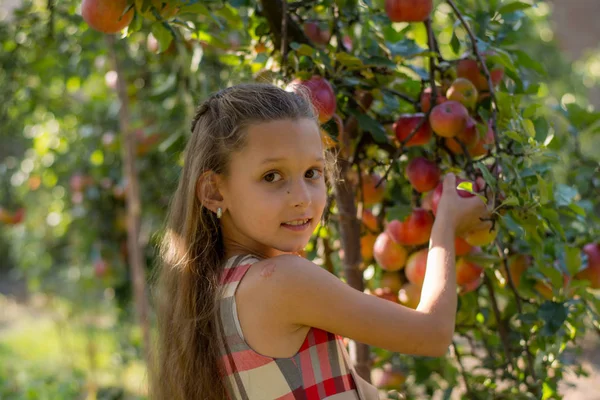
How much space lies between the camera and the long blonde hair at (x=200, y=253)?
3.25ft

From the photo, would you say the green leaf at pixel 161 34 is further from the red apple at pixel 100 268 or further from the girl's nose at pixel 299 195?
the red apple at pixel 100 268

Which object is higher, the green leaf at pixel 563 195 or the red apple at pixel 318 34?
the red apple at pixel 318 34

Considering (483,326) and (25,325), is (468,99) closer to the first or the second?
(483,326)

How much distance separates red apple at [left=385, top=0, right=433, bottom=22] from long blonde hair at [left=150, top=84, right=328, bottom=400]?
0.28 m

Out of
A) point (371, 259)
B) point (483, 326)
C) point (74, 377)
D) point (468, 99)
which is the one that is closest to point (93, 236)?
point (74, 377)

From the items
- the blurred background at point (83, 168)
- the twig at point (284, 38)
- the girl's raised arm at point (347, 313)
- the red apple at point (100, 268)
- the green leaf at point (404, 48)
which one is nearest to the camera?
the girl's raised arm at point (347, 313)

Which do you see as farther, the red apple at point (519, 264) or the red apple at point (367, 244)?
the red apple at point (367, 244)

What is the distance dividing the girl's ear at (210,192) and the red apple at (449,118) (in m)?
0.36

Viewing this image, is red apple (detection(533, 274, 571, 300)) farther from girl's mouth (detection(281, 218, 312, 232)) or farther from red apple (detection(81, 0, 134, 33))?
red apple (detection(81, 0, 134, 33))

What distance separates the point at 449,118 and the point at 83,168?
221cm

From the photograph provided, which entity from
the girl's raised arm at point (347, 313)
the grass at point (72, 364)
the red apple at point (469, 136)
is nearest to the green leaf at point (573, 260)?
the red apple at point (469, 136)

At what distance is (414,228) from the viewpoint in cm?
120

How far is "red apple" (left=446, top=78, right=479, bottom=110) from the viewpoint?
1124 millimetres

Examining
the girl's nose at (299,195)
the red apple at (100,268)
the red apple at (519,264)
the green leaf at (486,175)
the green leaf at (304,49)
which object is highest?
the green leaf at (304,49)
